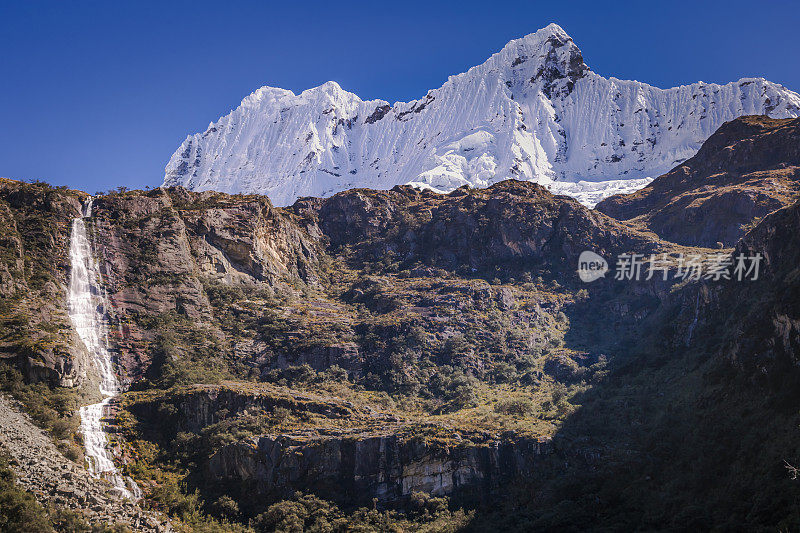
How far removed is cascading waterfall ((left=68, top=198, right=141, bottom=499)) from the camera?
51781 mm

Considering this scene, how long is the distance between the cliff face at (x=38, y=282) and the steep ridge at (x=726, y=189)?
285ft

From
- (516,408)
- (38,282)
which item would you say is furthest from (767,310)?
(38,282)

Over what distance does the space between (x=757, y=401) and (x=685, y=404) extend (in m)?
7.88

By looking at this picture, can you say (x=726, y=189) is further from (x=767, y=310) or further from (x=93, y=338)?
(x=93, y=338)

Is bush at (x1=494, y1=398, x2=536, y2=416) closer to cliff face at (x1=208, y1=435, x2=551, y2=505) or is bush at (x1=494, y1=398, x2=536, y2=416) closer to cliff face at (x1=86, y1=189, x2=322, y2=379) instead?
cliff face at (x1=208, y1=435, x2=551, y2=505)

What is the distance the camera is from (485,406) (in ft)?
226

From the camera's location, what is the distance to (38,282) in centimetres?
6881

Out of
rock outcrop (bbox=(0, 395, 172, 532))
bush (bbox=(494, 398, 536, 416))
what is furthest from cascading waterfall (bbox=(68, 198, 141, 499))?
bush (bbox=(494, 398, 536, 416))

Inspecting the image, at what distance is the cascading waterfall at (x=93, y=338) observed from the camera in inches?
2039

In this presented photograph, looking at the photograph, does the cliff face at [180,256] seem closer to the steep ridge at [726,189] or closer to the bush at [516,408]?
the bush at [516,408]

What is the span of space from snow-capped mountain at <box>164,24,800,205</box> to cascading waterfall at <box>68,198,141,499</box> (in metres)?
90.6

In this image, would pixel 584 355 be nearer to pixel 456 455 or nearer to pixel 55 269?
pixel 456 455

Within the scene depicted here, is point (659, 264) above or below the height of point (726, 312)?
above

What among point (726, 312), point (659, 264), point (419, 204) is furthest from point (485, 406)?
point (419, 204)
